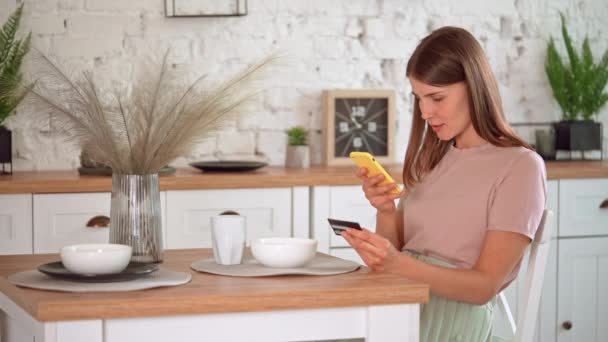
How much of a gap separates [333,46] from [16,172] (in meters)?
1.45

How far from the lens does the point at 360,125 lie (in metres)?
4.34

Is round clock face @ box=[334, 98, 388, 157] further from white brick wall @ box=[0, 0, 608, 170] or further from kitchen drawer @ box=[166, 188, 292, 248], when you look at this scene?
kitchen drawer @ box=[166, 188, 292, 248]

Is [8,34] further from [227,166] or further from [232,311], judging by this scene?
[232,311]

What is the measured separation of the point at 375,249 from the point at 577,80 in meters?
2.59

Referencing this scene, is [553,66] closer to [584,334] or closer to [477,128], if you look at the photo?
[584,334]

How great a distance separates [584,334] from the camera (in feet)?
13.6

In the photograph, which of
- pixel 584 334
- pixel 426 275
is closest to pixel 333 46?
pixel 584 334

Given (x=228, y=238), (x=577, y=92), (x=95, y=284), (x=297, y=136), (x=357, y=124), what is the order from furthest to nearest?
(x=577, y=92) < (x=357, y=124) < (x=297, y=136) < (x=228, y=238) < (x=95, y=284)

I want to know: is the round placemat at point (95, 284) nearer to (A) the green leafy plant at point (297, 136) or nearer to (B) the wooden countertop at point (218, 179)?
(B) the wooden countertop at point (218, 179)

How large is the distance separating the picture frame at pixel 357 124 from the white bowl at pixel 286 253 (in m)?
2.02

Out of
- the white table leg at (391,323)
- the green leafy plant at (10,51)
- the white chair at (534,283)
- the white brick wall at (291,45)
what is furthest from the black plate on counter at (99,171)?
the white table leg at (391,323)

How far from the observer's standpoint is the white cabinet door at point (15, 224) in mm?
3582

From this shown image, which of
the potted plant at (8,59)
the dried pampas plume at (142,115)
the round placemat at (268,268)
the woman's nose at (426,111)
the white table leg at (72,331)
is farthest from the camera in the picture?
the potted plant at (8,59)

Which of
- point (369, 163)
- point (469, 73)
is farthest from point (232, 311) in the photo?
point (469, 73)
